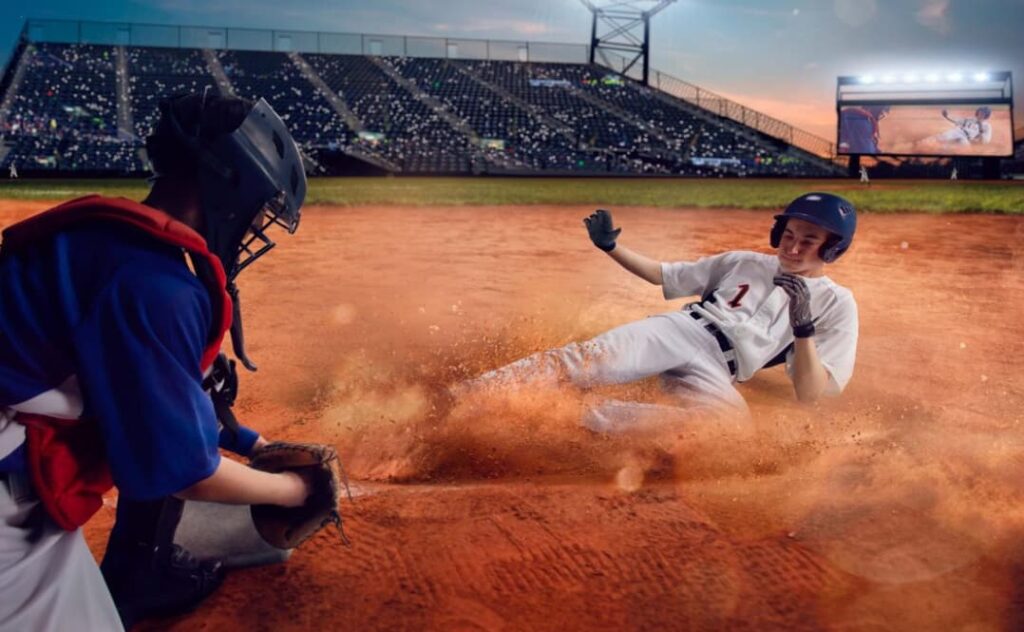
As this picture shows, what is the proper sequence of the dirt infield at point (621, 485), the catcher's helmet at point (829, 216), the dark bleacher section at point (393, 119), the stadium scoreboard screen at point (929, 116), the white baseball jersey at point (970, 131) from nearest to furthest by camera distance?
the dirt infield at point (621, 485)
the catcher's helmet at point (829, 216)
the dark bleacher section at point (393, 119)
the white baseball jersey at point (970, 131)
the stadium scoreboard screen at point (929, 116)

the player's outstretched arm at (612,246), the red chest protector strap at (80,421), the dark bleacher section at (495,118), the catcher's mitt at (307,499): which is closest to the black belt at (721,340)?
the player's outstretched arm at (612,246)

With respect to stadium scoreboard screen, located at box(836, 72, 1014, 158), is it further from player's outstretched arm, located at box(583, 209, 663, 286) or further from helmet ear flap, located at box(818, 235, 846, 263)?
helmet ear flap, located at box(818, 235, 846, 263)

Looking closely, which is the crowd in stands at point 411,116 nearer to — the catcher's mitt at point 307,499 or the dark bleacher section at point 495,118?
the dark bleacher section at point 495,118

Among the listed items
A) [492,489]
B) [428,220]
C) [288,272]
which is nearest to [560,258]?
[288,272]

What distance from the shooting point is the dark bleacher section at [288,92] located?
34688mm

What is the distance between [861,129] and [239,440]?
42.5 metres

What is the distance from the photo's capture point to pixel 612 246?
4457mm

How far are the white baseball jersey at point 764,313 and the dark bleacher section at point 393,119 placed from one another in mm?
29509

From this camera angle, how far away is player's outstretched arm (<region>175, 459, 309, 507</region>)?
1.75 metres

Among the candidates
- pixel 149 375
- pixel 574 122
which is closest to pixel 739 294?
pixel 149 375

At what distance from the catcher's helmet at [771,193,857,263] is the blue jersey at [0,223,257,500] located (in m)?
3.20

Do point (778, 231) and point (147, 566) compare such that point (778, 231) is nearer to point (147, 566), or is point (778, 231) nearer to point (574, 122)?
point (147, 566)

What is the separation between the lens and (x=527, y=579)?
2.67 metres

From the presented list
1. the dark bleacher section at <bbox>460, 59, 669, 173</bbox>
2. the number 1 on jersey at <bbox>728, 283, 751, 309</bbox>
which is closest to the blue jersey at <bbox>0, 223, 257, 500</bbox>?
the number 1 on jersey at <bbox>728, 283, 751, 309</bbox>
